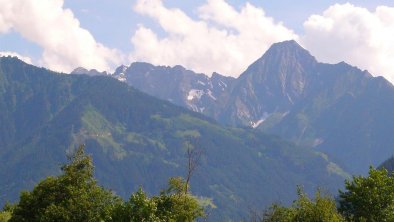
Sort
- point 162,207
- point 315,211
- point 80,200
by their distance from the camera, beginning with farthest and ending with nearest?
point 80,200
point 162,207
point 315,211

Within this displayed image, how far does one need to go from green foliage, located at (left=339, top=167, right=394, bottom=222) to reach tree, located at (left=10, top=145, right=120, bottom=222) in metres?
38.1

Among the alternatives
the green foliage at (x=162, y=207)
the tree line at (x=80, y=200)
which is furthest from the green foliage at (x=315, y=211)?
the tree line at (x=80, y=200)

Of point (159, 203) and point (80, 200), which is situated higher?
point (80, 200)

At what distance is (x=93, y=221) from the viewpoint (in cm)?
8488

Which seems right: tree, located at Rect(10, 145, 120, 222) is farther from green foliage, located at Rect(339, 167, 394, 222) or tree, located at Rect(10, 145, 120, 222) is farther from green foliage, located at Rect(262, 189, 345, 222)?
green foliage, located at Rect(339, 167, 394, 222)

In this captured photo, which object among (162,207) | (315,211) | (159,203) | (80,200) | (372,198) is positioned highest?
A: (80,200)

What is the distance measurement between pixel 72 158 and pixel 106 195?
994 cm

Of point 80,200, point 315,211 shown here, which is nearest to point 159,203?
point 80,200

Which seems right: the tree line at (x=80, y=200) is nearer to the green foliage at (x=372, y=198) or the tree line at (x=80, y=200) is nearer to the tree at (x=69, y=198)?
the tree at (x=69, y=198)

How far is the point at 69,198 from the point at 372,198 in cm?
5031

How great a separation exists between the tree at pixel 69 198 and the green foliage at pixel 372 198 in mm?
38142

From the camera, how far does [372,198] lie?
79.1m

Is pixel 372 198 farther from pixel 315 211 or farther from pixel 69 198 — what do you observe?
pixel 69 198

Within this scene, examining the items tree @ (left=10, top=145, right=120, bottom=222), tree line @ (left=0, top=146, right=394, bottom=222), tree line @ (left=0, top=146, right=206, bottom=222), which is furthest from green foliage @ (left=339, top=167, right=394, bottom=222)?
tree @ (left=10, top=145, right=120, bottom=222)
